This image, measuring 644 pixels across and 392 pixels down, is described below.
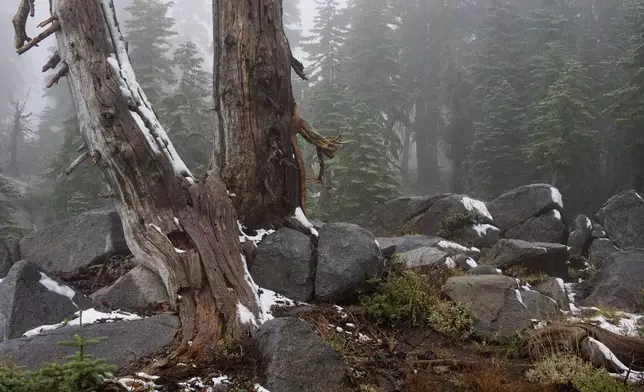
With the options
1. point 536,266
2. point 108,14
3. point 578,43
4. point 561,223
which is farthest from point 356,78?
point 108,14

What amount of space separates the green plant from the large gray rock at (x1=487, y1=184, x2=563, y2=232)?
13.6 m

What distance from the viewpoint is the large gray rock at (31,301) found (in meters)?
5.35

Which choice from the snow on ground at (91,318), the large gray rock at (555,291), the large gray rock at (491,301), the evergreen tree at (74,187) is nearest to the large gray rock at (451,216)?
the large gray rock at (555,291)

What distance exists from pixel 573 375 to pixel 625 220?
12566 millimetres

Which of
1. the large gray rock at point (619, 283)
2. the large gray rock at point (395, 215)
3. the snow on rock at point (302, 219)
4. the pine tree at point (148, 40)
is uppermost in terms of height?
the pine tree at point (148, 40)

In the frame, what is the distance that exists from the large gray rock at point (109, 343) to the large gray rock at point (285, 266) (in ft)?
5.77

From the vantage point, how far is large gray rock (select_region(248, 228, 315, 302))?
6906 millimetres

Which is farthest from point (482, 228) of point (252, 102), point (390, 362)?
point (390, 362)

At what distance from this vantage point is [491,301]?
22.9 feet

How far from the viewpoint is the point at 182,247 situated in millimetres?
6211

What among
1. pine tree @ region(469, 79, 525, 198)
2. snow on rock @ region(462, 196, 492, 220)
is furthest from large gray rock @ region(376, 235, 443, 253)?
pine tree @ region(469, 79, 525, 198)

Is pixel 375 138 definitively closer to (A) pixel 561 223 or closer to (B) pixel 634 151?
(A) pixel 561 223

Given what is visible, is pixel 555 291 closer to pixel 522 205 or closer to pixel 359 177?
Result: pixel 522 205

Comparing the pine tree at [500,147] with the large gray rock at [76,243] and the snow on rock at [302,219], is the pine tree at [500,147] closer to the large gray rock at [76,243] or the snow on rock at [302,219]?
the snow on rock at [302,219]
